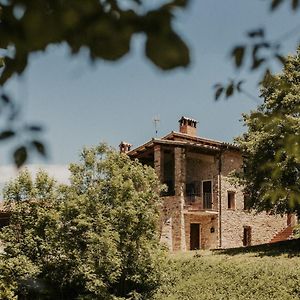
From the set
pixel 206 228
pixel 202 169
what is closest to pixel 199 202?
pixel 206 228

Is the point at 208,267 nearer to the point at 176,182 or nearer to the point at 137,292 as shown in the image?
the point at 137,292

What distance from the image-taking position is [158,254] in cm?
1752

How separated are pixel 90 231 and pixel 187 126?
1327 centimetres

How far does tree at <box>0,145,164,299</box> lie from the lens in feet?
56.8

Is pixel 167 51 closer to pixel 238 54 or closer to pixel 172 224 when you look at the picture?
pixel 238 54

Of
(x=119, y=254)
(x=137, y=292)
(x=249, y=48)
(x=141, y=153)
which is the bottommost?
(x=137, y=292)

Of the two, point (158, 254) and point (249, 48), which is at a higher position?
point (249, 48)

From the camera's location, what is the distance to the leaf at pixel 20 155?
136 cm

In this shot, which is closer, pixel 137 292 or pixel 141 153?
pixel 137 292

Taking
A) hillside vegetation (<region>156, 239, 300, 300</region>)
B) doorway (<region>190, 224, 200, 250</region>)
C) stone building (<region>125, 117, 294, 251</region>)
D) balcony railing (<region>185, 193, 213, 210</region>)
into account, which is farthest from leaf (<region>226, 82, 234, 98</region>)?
doorway (<region>190, 224, 200, 250</region>)

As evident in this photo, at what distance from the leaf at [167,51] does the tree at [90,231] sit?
16.3 metres

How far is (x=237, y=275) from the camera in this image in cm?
1852

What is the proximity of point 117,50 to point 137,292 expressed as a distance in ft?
58.1

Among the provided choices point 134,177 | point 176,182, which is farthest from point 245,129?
point 134,177
